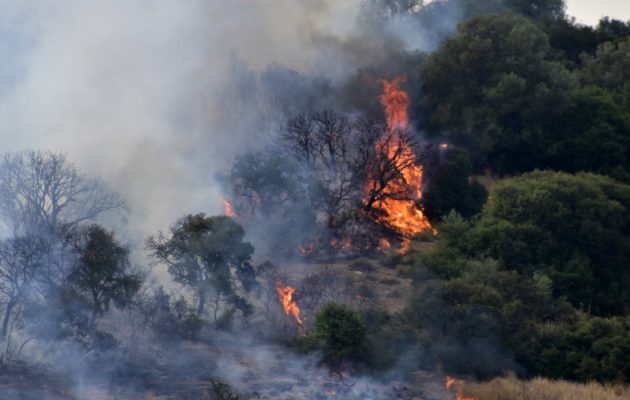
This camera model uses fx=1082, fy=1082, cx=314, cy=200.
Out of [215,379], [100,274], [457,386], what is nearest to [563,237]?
[457,386]

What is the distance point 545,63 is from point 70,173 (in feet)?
73.2

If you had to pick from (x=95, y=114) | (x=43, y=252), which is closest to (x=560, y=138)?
(x=95, y=114)

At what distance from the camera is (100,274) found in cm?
2386

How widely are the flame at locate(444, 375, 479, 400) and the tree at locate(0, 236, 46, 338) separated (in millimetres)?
9415

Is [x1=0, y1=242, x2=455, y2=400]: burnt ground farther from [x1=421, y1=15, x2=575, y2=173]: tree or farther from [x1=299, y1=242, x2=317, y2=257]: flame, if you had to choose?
[x1=421, y1=15, x2=575, y2=173]: tree

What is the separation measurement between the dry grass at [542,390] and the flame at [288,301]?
4827 millimetres

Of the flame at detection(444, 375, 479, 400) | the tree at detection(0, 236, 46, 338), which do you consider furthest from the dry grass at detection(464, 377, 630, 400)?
the tree at detection(0, 236, 46, 338)

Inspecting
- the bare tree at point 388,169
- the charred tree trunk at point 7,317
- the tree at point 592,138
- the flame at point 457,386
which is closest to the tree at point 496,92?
the tree at point 592,138

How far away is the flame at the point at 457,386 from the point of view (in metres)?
23.6

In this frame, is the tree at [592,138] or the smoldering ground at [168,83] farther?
the tree at [592,138]

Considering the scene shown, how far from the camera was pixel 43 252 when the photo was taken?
78.1 feet

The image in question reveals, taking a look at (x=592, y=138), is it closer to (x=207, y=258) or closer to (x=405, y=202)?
(x=405, y=202)

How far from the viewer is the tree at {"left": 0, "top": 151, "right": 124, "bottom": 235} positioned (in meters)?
26.1

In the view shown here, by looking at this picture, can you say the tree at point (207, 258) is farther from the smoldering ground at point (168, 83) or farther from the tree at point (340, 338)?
the tree at point (340, 338)
